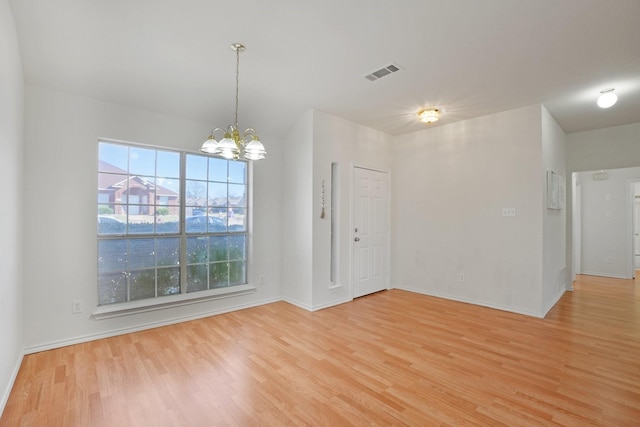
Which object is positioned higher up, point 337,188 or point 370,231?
point 337,188

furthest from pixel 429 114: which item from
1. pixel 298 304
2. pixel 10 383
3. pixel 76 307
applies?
pixel 10 383

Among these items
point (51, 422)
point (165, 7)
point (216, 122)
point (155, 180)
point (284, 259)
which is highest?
point (165, 7)

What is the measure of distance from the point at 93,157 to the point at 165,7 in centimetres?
187

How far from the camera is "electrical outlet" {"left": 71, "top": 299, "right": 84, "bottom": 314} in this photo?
3.09m

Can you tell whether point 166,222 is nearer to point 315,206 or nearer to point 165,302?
point 165,302

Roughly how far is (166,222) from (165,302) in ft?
3.21

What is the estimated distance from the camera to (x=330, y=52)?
284 centimetres

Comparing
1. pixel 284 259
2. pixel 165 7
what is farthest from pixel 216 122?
pixel 284 259

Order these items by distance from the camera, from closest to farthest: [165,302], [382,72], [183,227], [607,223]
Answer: [382,72] < [165,302] < [183,227] < [607,223]

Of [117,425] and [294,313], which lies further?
[294,313]

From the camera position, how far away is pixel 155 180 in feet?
12.1

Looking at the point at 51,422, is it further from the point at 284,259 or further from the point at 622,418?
the point at 622,418

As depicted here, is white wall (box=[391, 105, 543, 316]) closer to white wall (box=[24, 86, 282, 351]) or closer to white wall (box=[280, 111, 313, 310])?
white wall (box=[280, 111, 313, 310])

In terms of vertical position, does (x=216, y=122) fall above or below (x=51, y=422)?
above
